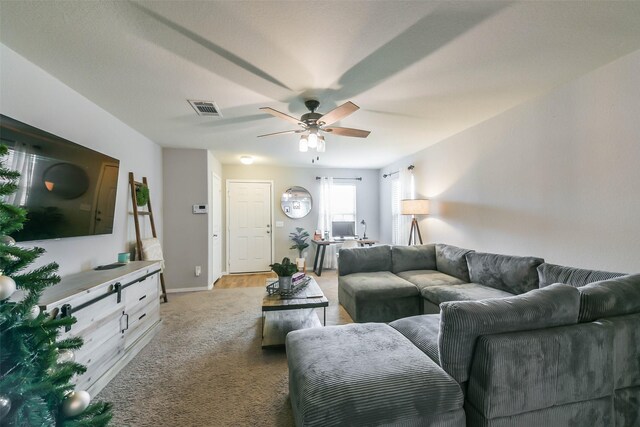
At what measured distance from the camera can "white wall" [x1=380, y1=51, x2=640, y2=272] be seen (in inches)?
75.5

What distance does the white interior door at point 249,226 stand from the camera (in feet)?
17.9

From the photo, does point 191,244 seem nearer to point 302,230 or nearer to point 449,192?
point 302,230

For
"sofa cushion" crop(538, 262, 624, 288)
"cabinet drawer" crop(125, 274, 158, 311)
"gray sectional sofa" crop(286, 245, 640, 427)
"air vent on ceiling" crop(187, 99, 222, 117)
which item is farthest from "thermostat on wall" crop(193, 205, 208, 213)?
"sofa cushion" crop(538, 262, 624, 288)

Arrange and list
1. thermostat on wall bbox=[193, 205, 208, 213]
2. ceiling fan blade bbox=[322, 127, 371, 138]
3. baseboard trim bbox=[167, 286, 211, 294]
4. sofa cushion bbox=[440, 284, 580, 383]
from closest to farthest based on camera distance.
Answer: sofa cushion bbox=[440, 284, 580, 383], ceiling fan blade bbox=[322, 127, 371, 138], baseboard trim bbox=[167, 286, 211, 294], thermostat on wall bbox=[193, 205, 208, 213]

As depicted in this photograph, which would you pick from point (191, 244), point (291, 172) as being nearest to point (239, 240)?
point (191, 244)

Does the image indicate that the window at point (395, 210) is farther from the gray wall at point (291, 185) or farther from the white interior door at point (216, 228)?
the white interior door at point (216, 228)

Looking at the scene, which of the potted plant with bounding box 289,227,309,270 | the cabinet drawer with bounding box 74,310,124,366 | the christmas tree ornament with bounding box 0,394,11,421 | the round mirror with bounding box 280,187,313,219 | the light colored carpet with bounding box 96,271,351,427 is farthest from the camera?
the round mirror with bounding box 280,187,313,219

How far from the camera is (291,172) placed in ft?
18.9

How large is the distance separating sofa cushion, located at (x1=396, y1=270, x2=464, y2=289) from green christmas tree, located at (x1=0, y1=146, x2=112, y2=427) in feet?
9.24

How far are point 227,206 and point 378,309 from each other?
12.9 feet

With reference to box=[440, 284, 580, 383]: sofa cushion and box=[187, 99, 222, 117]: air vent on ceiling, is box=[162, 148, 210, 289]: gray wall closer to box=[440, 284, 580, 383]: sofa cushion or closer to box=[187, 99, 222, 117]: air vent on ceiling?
box=[187, 99, 222, 117]: air vent on ceiling

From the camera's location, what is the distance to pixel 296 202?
575 cm

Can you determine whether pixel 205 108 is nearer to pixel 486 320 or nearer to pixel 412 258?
pixel 486 320

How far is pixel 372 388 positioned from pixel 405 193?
168 inches
